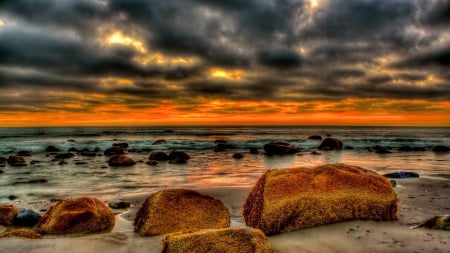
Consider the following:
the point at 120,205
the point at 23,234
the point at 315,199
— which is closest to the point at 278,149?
the point at 120,205

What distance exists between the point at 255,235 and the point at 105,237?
2416 mm

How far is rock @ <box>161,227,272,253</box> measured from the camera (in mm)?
3635

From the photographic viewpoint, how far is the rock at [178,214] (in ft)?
17.1

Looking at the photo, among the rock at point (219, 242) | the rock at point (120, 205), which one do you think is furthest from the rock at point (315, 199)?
the rock at point (120, 205)

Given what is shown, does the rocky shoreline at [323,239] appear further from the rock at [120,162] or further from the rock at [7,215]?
the rock at [120,162]

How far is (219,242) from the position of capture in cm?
367

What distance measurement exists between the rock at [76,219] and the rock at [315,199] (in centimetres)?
235

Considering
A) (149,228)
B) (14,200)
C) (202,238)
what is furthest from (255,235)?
(14,200)

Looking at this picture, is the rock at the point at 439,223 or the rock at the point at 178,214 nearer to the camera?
the rock at the point at 439,223

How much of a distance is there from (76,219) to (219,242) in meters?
2.99

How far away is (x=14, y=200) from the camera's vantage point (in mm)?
8625

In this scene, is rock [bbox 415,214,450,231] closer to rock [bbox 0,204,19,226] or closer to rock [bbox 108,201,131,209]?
rock [bbox 108,201,131,209]

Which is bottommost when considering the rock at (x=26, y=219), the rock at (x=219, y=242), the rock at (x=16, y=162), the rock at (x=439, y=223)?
the rock at (x=16, y=162)

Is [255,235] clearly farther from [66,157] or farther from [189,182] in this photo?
[66,157]
